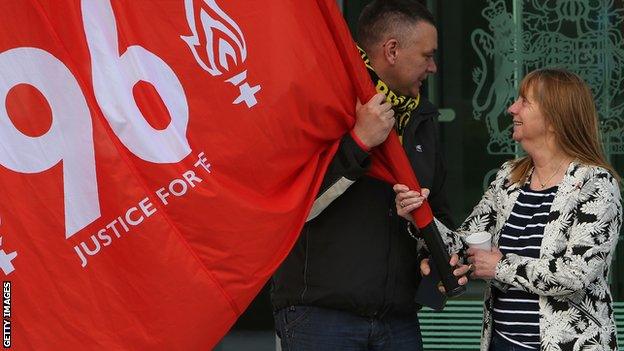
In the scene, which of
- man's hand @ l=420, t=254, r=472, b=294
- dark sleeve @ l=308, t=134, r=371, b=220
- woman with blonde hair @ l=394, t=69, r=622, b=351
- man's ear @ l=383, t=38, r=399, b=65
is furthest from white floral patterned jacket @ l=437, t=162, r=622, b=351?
man's ear @ l=383, t=38, r=399, b=65

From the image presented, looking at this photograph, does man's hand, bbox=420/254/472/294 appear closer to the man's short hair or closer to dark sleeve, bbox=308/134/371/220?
dark sleeve, bbox=308/134/371/220

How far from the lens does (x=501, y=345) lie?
436 centimetres

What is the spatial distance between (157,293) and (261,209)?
44 centimetres

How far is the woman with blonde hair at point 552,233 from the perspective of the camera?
419 centimetres

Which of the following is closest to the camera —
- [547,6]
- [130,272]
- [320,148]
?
[130,272]

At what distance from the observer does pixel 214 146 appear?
4023mm

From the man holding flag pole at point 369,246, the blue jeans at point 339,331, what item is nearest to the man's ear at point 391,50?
the man holding flag pole at point 369,246

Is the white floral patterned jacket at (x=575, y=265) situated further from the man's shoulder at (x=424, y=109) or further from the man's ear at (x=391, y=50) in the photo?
the man's ear at (x=391, y=50)

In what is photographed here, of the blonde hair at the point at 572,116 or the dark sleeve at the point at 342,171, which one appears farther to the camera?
the blonde hair at the point at 572,116

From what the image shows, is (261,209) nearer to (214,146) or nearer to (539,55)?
(214,146)

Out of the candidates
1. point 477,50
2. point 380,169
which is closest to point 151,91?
point 380,169

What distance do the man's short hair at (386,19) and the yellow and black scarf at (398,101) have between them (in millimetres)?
65

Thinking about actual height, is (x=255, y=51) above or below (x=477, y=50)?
above

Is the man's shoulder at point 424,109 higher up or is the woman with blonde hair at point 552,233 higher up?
the man's shoulder at point 424,109
